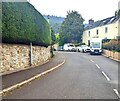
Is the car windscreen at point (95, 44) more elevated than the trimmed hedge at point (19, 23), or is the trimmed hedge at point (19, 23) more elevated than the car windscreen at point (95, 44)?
the trimmed hedge at point (19, 23)

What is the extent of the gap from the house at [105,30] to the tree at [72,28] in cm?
225

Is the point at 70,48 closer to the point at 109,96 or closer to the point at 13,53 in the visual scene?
the point at 13,53

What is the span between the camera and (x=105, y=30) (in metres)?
72.6

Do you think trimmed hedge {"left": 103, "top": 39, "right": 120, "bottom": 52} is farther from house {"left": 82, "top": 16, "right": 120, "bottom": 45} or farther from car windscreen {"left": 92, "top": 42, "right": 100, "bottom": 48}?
house {"left": 82, "top": 16, "right": 120, "bottom": 45}

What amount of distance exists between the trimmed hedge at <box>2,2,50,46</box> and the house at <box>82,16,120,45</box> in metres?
38.7

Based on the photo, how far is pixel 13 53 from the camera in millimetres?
17438

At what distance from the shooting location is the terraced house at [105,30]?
65.4 metres

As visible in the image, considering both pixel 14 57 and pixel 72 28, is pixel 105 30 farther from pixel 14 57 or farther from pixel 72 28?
pixel 14 57

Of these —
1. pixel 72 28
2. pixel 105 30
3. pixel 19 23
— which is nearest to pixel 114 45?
pixel 19 23

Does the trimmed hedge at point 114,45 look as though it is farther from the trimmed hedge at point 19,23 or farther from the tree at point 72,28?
the tree at point 72,28

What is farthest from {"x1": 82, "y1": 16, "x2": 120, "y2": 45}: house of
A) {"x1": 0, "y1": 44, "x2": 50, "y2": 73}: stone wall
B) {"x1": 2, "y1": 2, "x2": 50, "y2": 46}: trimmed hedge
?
{"x1": 0, "y1": 44, "x2": 50, "y2": 73}: stone wall

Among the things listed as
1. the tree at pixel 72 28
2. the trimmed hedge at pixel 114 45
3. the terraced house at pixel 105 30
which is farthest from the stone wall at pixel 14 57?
the tree at pixel 72 28

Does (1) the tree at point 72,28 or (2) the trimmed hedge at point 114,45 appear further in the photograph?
(1) the tree at point 72,28

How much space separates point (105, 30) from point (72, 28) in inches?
513
